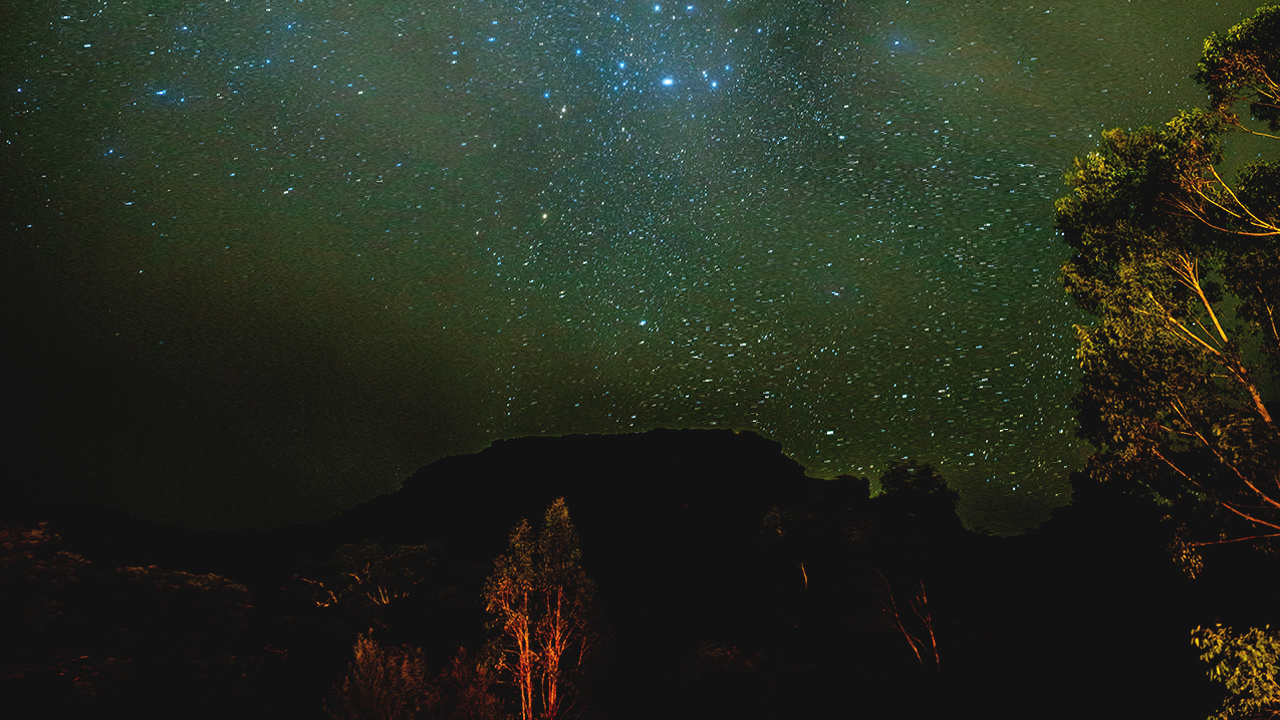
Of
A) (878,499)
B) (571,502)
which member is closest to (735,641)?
(878,499)

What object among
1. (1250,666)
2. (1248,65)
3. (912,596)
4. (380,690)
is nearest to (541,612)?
(380,690)

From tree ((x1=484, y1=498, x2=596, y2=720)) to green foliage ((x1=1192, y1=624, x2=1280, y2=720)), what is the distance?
1609 cm

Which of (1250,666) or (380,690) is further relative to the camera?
(380,690)

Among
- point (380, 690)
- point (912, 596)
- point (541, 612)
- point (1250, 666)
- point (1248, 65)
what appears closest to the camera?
point (1250, 666)

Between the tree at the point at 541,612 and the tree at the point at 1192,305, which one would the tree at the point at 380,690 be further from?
the tree at the point at 1192,305

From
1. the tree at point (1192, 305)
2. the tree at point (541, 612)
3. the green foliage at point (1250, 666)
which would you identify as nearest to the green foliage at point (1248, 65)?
the tree at point (1192, 305)

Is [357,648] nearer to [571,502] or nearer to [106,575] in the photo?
[106,575]

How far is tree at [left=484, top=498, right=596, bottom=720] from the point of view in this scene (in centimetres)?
2098

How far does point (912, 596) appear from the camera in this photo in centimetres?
2681

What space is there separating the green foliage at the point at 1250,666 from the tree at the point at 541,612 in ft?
52.8

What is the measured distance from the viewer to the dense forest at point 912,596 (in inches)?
352

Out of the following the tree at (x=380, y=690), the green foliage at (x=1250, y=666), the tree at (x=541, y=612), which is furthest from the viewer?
the tree at (x=541, y=612)

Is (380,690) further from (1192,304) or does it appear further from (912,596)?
(1192,304)

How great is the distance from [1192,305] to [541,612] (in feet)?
59.3
